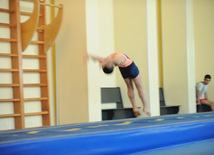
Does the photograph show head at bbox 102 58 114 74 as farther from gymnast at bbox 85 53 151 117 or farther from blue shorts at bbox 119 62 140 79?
blue shorts at bbox 119 62 140 79

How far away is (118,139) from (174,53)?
5176mm

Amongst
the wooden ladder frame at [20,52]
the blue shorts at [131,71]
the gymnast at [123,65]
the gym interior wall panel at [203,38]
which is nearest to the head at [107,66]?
the gymnast at [123,65]

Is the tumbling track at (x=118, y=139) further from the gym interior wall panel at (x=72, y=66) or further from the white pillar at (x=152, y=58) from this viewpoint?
the white pillar at (x=152, y=58)

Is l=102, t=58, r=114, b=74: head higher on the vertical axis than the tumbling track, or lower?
higher

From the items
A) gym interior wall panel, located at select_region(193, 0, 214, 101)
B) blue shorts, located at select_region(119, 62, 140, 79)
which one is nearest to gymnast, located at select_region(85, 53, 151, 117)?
blue shorts, located at select_region(119, 62, 140, 79)

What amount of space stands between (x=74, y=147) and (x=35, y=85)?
10.4 feet

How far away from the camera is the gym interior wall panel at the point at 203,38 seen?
8281mm

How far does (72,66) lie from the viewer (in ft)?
18.1

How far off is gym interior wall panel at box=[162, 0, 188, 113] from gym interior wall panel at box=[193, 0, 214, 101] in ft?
3.93

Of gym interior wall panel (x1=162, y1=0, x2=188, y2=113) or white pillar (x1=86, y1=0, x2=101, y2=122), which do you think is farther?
gym interior wall panel (x1=162, y1=0, x2=188, y2=113)

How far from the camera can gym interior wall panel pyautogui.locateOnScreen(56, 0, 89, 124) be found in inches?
208

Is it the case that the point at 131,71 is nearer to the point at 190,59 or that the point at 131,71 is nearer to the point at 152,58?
the point at 152,58

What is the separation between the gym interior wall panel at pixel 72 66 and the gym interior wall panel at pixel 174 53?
298 cm

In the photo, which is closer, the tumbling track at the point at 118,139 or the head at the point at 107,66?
the tumbling track at the point at 118,139
